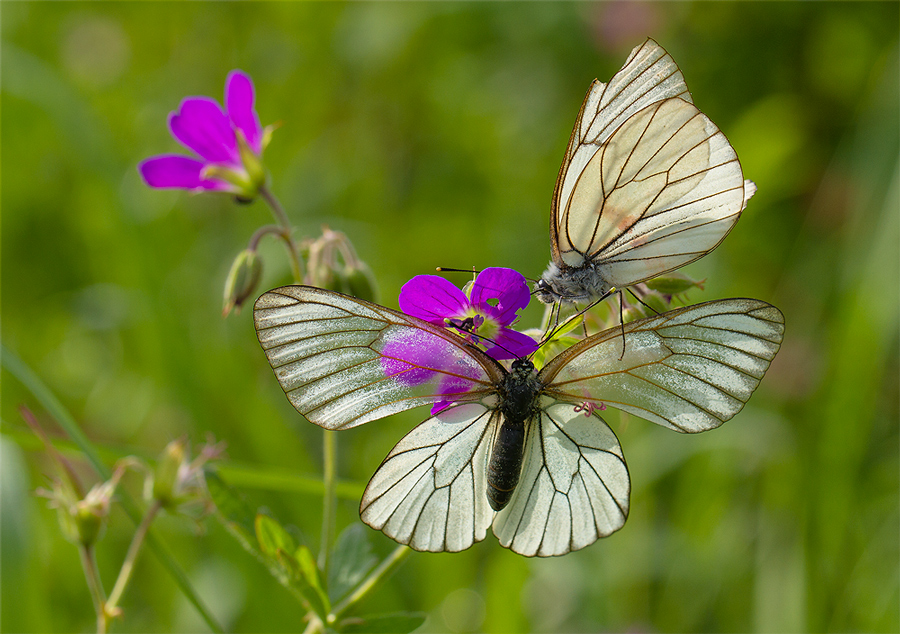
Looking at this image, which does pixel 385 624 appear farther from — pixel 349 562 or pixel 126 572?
pixel 126 572

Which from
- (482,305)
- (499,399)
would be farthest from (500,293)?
(499,399)

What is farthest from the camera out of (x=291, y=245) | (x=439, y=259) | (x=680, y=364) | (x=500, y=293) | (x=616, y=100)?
(x=439, y=259)

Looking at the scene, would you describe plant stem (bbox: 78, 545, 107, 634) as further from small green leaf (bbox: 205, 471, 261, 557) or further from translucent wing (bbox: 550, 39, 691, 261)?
translucent wing (bbox: 550, 39, 691, 261)

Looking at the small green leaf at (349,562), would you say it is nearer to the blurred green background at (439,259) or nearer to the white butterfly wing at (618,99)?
the blurred green background at (439,259)

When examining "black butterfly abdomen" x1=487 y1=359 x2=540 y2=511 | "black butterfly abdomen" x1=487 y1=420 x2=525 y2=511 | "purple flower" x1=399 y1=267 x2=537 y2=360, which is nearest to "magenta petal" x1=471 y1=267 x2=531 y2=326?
"purple flower" x1=399 y1=267 x2=537 y2=360

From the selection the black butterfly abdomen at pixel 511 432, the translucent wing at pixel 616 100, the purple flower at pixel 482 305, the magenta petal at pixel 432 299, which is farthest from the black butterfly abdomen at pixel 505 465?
the translucent wing at pixel 616 100

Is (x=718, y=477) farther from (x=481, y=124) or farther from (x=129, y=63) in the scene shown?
(x=129, y=63)
